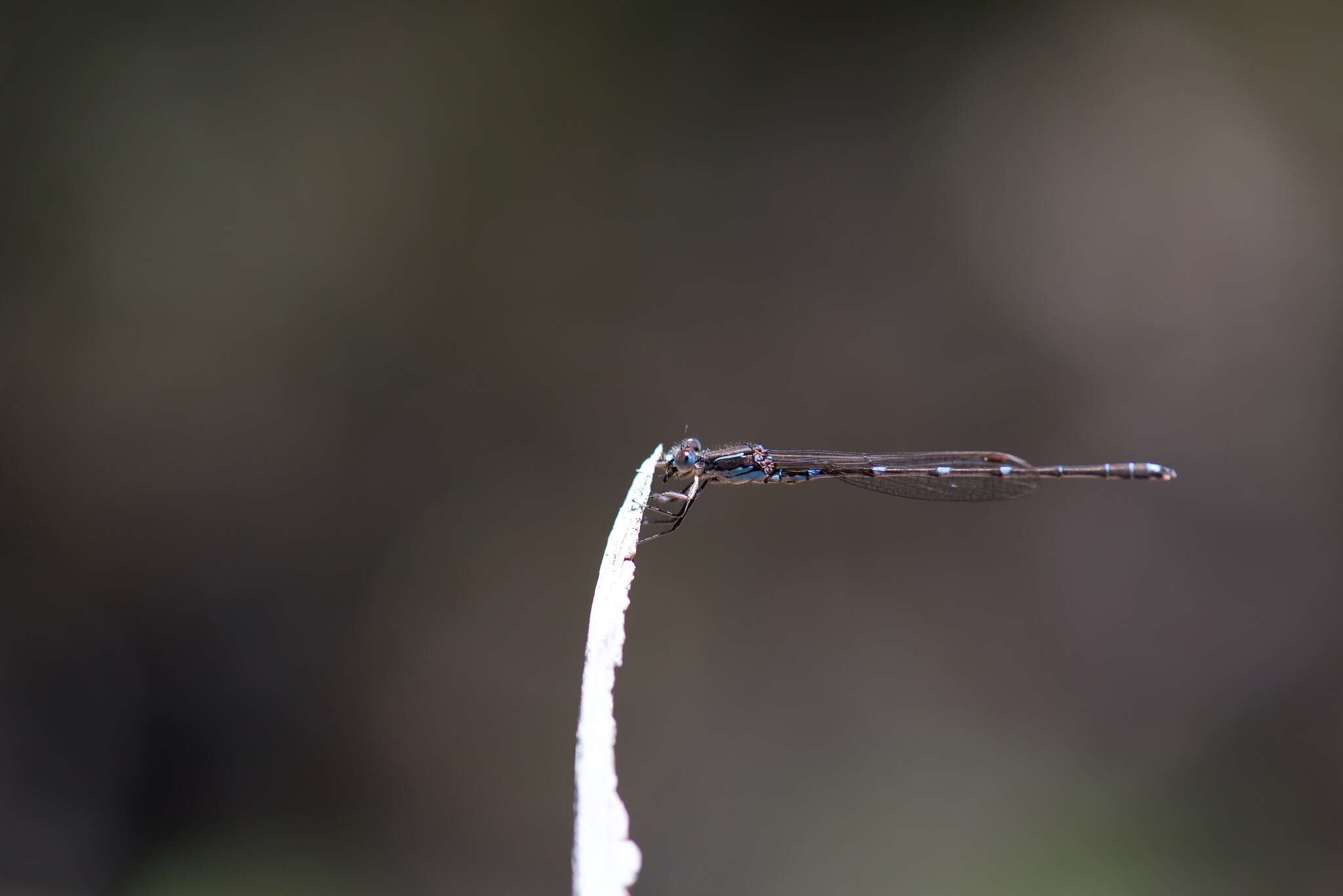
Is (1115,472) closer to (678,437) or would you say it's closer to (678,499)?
(678,499)

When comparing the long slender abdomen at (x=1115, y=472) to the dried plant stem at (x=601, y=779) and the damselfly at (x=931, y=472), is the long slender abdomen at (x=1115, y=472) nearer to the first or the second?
the damselfly at (x=931, y=472)

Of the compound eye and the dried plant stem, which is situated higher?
the compound eye

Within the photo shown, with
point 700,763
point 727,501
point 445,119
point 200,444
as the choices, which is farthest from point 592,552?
point 445,119

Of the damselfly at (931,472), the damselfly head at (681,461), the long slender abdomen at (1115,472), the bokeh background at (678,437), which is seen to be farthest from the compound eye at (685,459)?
the bokeh background at (678,437)

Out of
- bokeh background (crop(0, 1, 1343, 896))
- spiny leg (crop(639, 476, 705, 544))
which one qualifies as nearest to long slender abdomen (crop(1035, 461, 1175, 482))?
spiny leg (crop(639, 476, 705, 544))

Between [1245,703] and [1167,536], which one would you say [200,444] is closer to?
[1167,536]

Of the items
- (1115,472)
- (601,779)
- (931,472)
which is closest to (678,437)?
Result: (931,472)

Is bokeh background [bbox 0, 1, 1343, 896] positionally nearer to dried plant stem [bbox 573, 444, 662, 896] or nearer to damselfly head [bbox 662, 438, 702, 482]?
damselfly head [bbox 662, 438, 702, 482]
